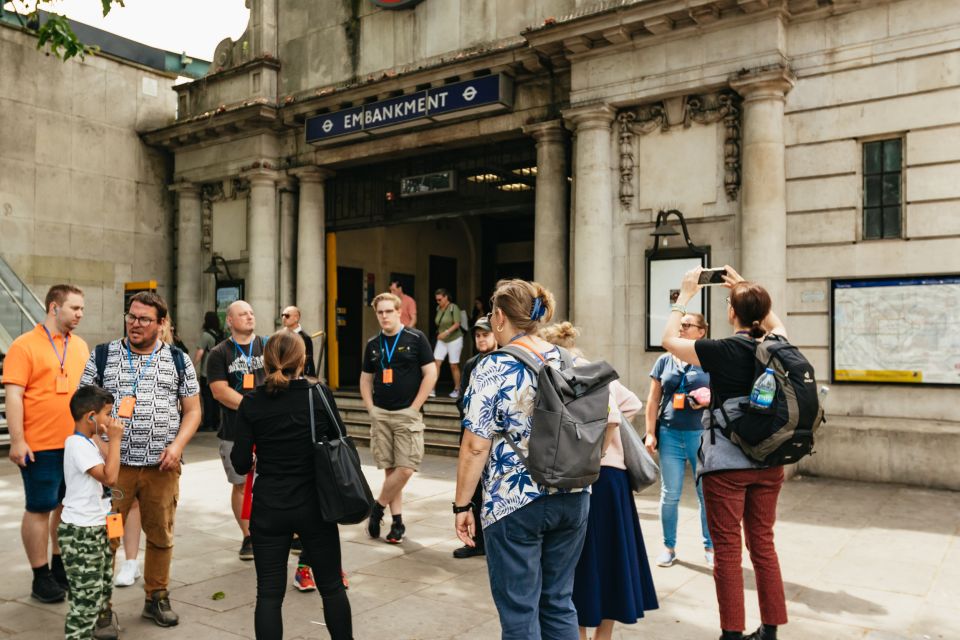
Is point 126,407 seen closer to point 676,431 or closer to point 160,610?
Result: point 160,610

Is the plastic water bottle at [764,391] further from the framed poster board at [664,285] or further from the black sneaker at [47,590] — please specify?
the framed poster board at [664,285]

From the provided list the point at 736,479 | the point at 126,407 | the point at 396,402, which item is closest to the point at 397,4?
the point at 396,402

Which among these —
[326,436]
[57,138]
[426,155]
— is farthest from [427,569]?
[57,138]

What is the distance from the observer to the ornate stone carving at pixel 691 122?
10109 mm

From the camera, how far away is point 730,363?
406 centimetres

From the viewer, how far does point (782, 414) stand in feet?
12.8

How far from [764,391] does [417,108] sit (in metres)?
9.88

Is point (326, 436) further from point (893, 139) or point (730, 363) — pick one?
point (893, 139)

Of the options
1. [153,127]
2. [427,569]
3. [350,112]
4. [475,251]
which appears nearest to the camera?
[427,569]

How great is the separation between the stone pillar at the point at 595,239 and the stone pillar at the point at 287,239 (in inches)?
261

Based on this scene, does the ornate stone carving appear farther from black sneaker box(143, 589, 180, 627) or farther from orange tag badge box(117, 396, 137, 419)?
black sneaker box(143, 589, 180, 627)

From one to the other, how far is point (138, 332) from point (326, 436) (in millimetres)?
1559

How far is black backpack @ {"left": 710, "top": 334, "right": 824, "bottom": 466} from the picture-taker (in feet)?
12.8

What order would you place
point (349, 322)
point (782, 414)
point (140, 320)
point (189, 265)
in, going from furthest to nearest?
point (349, 322) → point (189, 265) → point (140, 320) → point (782, 414)
